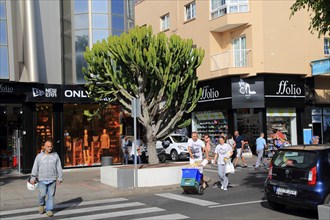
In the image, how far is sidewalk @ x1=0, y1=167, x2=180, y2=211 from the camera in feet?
39.0

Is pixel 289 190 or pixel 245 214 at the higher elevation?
pixel 289 190

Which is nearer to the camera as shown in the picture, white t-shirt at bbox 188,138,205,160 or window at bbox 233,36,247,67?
white t-shirt at bbox 188,138,205,160

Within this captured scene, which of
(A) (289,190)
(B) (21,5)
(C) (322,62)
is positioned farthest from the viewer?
(C) (322,62)

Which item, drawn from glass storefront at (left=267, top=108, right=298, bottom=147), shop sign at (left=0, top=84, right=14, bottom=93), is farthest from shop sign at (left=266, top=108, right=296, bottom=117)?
shop sign at (left=0, top=84, right=14, bottom=93)

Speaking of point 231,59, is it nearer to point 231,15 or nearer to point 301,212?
point 231,15

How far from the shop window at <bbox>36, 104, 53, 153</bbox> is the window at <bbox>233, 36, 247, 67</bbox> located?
12866 millimetres

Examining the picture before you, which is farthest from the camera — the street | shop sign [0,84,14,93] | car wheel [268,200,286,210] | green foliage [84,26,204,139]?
shop sign [0,84,14,93]

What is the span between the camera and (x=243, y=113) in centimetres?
2778

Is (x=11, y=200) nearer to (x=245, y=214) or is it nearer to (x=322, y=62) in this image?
(x=245, y=214)

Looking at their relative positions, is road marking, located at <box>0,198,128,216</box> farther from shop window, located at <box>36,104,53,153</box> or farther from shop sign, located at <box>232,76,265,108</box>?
shop sign, located at <box>232,76,265,108</box>

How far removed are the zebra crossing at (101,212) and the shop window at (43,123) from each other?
8.96m

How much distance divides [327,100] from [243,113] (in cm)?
591

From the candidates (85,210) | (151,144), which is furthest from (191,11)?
(85,210)

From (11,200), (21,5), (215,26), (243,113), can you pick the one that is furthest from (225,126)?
(11,200)
